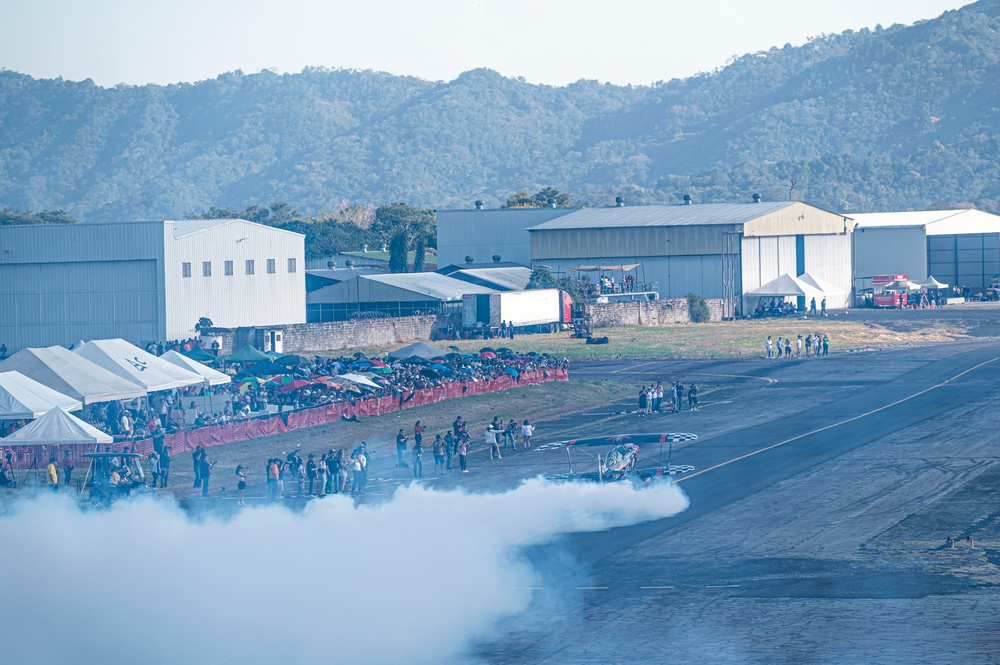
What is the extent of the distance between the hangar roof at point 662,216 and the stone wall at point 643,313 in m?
10.1

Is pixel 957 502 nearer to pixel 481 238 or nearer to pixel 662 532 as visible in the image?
pixel 662 532

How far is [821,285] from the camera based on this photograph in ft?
390

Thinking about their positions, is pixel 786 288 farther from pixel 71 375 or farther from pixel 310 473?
pixel 310 473

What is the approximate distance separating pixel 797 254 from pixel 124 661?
10407 centimetres

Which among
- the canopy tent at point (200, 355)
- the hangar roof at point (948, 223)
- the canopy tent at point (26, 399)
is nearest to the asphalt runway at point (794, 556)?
the canopy tent at point (26, 399)

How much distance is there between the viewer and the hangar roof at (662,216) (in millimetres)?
118438

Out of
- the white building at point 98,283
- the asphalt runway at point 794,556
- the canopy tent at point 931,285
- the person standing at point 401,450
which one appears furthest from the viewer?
the canopy tent at point 931,285

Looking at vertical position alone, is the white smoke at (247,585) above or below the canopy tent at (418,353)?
below

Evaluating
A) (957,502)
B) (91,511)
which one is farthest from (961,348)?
(91,511)

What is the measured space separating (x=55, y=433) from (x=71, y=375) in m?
10.3

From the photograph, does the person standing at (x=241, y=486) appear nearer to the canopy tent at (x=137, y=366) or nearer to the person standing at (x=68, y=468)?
the person standing at (x=68, y=468)

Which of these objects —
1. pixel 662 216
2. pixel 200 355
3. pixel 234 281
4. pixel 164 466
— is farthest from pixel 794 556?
pixel 662 216

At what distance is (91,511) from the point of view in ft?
110

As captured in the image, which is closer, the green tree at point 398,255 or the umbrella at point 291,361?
the umbrella at point 291,361
